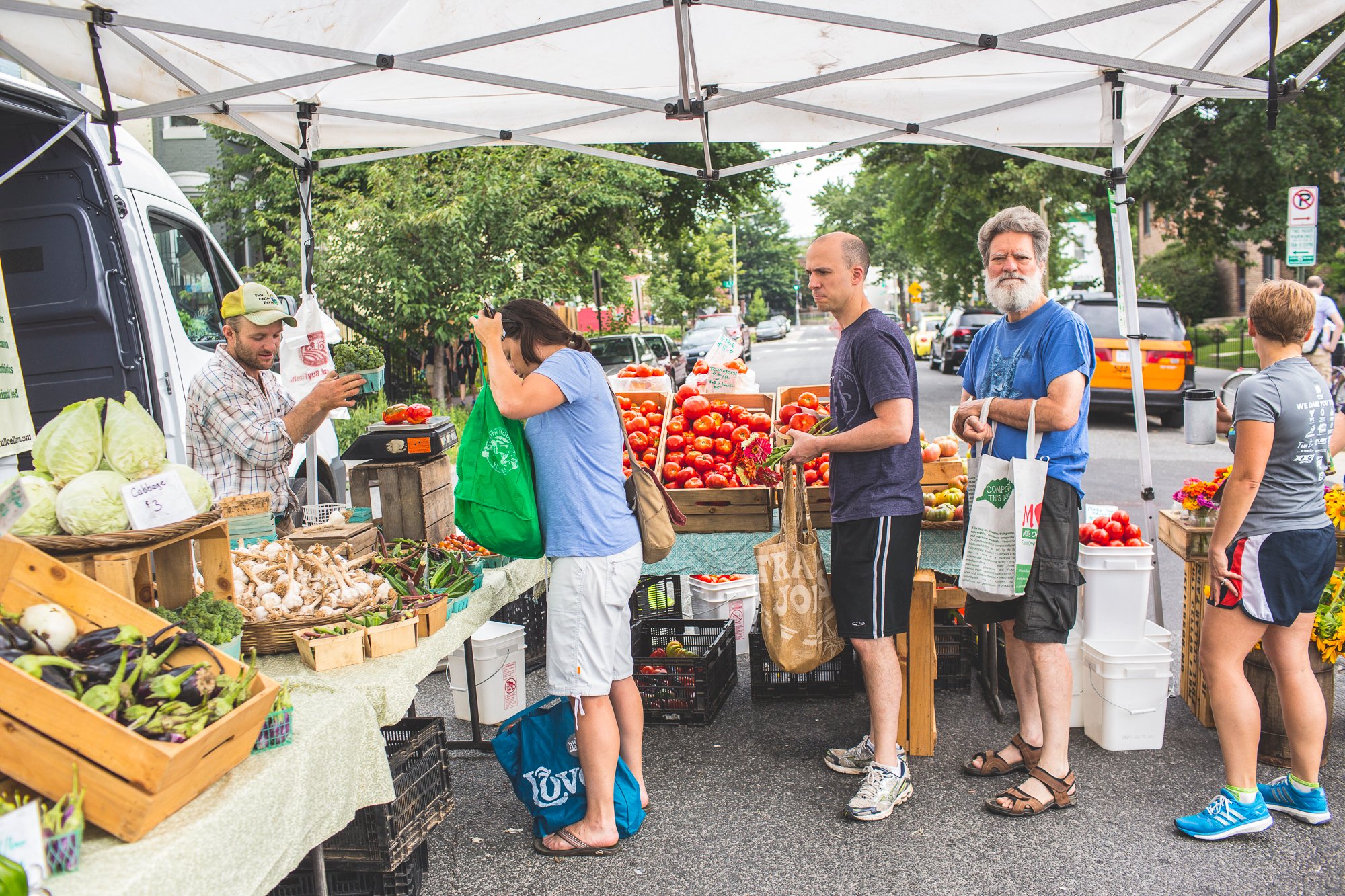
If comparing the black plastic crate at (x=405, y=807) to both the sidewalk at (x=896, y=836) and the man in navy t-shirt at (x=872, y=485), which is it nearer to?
the sidewalk at (x=896, y=836)

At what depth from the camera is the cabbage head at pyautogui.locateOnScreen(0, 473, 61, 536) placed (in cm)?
246

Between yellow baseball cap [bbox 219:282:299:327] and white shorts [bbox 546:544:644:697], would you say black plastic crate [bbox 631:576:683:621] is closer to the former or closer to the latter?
white shorts [bbox 546:544:644:697]

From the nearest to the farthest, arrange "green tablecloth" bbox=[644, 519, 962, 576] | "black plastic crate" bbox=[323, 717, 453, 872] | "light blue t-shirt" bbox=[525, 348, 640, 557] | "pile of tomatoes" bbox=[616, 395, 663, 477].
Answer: "black plastic crate" bbox=[323, 717, 453, 872]
"light blue t-shirt" bbox=[525, 348, 640, 557]
"green tablecloth" bbox=[644, 519, 962, 576]
"pile of tomatoes" bbox=[616, 395, 663, 477]

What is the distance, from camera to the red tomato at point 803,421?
535 cm

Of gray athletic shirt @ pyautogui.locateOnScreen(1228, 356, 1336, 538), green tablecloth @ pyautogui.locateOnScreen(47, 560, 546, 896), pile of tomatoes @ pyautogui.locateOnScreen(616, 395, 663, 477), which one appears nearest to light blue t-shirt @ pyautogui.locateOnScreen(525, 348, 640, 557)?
green tablecloth @ pyautogui.locateOnScreen(47, 560, 546, 896)

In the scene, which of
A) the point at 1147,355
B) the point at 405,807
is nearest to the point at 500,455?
the point at 405,807

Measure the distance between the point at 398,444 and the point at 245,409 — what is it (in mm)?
652

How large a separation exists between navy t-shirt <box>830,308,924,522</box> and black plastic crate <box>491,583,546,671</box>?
90.4 inches

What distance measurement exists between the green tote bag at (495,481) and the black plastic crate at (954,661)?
2.60 meters

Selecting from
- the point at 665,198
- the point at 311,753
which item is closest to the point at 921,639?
the point at 311,753

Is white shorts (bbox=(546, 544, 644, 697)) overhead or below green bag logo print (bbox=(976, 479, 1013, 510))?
below

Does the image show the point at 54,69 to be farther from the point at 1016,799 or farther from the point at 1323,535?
the point at 1323,535

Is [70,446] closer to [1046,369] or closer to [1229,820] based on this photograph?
[1046,369]

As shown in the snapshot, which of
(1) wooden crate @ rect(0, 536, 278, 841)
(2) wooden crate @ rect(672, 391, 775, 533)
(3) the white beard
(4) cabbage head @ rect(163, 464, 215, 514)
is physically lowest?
(2) wooden crate @ rect(672, 391, 775, 533)
